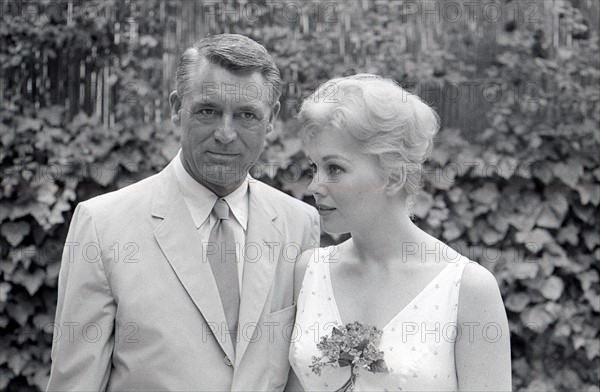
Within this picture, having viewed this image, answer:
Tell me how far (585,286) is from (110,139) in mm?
3144

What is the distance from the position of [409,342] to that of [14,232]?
2.93 metres

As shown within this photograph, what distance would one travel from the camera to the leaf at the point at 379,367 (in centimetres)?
243

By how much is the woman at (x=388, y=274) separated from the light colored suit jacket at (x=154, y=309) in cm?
17

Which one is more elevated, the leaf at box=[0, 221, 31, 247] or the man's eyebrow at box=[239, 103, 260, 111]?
the man's eyebrow at box=[239, 103, 260, 111]

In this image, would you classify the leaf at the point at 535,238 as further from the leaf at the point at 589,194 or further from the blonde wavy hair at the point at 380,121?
the blonde wavy hair at the point at 380,121

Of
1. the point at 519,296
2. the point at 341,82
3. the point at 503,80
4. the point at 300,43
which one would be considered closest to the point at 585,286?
the point at 519,296

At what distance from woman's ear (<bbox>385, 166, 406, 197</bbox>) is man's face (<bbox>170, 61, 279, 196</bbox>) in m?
0.50

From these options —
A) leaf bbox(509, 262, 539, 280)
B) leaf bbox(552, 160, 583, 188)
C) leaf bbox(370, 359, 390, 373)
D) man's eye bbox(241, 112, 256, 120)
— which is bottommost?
leaf bbox(509, 262, 539, 280)

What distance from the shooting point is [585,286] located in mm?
4707

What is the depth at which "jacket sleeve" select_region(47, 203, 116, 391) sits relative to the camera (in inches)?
96.3

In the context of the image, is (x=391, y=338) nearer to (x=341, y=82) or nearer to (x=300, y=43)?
(x=341, y=82)

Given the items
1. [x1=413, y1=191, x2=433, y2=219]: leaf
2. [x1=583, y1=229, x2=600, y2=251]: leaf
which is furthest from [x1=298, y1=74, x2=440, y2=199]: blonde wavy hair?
[x1=583, y1=229, x2=600, y2=251]: leaf

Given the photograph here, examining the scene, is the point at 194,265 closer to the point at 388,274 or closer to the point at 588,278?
the point at 388,274

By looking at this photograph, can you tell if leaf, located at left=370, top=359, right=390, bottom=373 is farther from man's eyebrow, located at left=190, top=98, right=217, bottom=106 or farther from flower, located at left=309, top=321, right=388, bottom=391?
man's eyebrow, located at left=190, top=98, right=217, bottom=106
